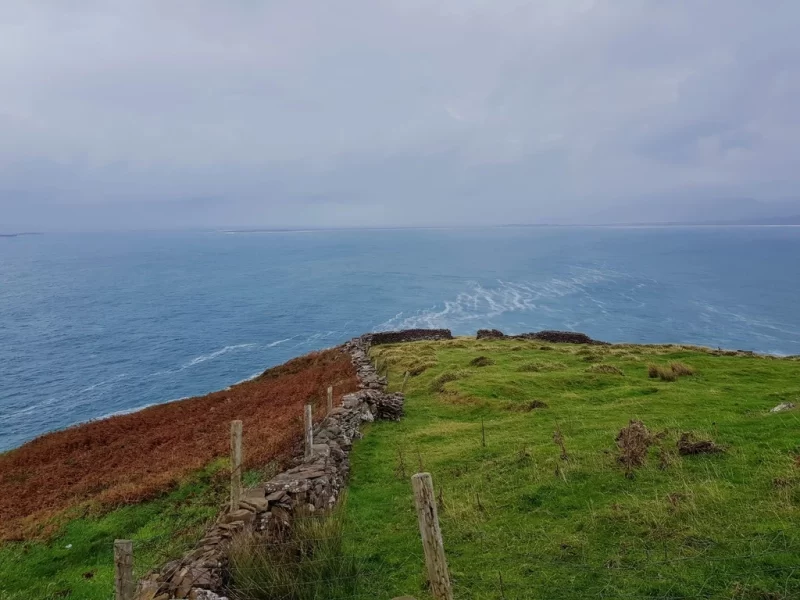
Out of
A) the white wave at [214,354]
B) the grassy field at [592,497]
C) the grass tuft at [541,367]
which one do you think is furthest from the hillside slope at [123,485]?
the white wave at [214,354]

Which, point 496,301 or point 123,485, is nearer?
point 123,485

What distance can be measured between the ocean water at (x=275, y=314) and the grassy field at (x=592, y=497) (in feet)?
136

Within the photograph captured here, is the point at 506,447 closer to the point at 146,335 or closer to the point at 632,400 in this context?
the point at 632,400

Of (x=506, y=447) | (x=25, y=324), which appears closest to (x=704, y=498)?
(x=506, y=447)

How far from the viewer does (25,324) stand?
8238 cm

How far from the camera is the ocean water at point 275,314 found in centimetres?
5481

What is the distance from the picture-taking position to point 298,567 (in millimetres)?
8266

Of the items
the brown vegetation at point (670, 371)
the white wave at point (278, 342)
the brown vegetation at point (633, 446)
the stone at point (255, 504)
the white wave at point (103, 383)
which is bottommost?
the white wave at point (278, 342)

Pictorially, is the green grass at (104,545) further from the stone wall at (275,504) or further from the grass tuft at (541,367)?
the grass tuft at (541,367)

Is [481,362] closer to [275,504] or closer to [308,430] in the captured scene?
[308,430]

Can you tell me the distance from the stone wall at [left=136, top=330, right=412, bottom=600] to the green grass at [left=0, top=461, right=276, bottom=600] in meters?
1.84

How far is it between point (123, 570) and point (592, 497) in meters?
9.10

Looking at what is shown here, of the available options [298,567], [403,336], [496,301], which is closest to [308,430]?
[298,567]

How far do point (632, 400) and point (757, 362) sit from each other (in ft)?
41.1
